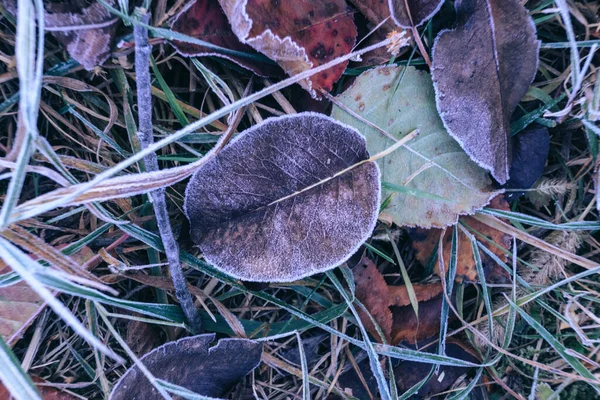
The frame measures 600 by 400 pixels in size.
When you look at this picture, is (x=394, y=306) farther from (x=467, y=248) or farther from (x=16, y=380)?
(x=16, y=380)

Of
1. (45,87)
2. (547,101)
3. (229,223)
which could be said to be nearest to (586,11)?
(547,101)

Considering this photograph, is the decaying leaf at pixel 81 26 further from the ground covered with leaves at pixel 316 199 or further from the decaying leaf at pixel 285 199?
the decaying leaf at pixel 285 199

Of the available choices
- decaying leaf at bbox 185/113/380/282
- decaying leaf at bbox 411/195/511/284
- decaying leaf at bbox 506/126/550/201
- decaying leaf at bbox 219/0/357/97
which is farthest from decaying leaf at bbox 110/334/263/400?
decaying leaf at bbox 506/126/550/201

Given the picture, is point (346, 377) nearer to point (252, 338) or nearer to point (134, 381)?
point (252, 338)


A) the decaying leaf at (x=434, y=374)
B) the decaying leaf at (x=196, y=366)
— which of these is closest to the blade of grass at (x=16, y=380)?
the decaying leaf at (x=196, y=366)

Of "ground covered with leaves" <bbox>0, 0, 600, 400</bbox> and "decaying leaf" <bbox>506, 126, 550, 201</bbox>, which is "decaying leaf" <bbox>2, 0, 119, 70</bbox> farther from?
"decaying leaf" <bbox>506, 126, 550, 201</bbox>

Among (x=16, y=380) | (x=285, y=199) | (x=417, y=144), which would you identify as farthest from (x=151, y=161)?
(x=417, y=144)
